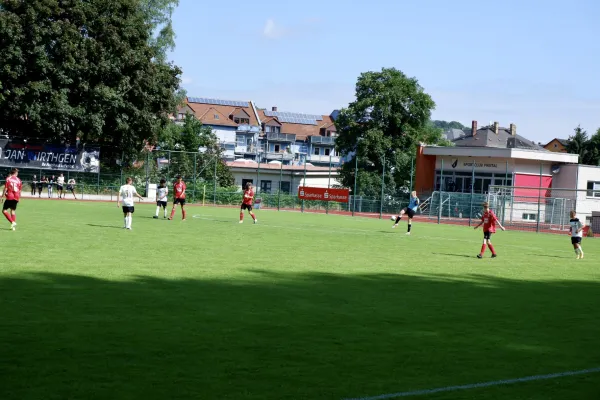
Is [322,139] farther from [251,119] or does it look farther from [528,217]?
[528,217]

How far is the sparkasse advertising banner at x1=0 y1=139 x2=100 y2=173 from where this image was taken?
56938mm

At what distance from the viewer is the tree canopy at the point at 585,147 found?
9806 centimetres

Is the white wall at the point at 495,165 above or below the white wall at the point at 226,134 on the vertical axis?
below

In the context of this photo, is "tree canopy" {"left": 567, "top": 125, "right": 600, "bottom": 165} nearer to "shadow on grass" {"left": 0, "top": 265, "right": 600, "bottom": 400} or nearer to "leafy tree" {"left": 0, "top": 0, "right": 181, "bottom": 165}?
"leafy tree" {"left": 0, "top": 0, "right": 181, "bottom": 165}

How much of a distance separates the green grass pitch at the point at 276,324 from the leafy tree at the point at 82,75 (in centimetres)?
3844

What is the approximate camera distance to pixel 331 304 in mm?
13297

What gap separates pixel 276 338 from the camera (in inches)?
400

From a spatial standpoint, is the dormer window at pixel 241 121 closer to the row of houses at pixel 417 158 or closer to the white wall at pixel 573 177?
the row of houses at pixel 417 158

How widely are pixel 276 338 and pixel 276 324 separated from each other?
3.31ft

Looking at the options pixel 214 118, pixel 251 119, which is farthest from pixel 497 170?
pixel 251 119

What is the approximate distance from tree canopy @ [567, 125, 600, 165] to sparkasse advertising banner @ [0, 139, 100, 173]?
61.5m

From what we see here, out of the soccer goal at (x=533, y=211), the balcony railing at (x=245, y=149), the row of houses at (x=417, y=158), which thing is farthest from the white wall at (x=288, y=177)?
the balcony railing at (x=245, y=149)

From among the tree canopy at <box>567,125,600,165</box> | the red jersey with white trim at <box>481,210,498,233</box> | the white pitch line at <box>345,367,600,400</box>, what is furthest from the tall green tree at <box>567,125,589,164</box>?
the white pitch line at <box>345,367,600,400</box>

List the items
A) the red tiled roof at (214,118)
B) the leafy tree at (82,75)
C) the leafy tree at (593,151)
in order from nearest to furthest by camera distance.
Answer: the leafy tree at (82,75)
the leafy tree at (593,151)
the red tiled roof at (214,118)
